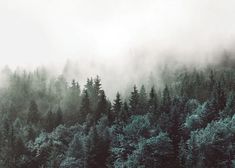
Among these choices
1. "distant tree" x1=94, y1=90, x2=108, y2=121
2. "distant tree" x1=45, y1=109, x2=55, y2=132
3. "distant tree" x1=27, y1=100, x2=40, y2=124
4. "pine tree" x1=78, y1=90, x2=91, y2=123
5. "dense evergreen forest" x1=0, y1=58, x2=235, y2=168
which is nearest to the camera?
"dense evergreen forest" x1=0, y1=58, x2=235, y2=168

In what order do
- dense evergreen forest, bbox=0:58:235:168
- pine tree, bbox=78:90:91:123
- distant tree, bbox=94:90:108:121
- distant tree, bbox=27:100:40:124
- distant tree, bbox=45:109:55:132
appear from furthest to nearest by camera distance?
1. distant tree, bbox=27:100:40:124
2. pine tree, bbox=78:90:91:123
3. distant tree, bbox=45:109:55:132
4. distant tree, bbox=94:90:108:121
5. dense evergreen forest, bbox=0:58:235:168

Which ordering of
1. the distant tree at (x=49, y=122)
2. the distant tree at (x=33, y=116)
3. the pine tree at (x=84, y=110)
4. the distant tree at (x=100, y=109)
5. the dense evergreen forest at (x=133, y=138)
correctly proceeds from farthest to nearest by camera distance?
1. the distant tree at (x=33, y=116)
2. the pine tree at (x=84, y=110)
3. the distant tree at (x=49, y=122)
4. the distant tree at (x=100, y=109)
5. the dense evergreen forest at (x=133, y=138)

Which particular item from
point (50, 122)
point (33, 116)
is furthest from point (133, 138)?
point (33, 116)

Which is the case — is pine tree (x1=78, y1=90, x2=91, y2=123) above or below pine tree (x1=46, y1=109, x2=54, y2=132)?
above

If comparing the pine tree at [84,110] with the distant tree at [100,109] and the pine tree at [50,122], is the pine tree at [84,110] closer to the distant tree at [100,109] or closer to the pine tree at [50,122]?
the distant tree at [100,109]

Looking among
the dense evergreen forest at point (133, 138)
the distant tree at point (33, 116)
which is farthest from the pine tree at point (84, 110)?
the distant tree at point (33, 116)

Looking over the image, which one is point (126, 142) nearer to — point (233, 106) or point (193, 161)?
point (193, 161)

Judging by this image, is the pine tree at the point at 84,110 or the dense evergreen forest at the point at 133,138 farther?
the pine tree at the point at 84,110

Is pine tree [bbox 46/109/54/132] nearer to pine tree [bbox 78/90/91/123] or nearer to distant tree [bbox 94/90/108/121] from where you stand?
pine tree [bbox 78/90/91/123]

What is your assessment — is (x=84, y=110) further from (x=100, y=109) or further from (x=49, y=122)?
(x=49, y=122)

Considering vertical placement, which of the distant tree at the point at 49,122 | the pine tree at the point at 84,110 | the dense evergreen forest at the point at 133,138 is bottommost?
the dense evergreen forest at the point at 133,138

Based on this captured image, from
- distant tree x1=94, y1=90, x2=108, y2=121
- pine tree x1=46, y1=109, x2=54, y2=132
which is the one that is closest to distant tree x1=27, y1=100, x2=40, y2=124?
pine tree x1=46, y1=109, x2=54, y2=132

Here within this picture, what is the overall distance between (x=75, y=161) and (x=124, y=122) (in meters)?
25.0

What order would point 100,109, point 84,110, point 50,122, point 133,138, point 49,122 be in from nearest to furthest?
point 133,138 → point 100,109 → point 49,122 → point 50,122 → point 84,110
